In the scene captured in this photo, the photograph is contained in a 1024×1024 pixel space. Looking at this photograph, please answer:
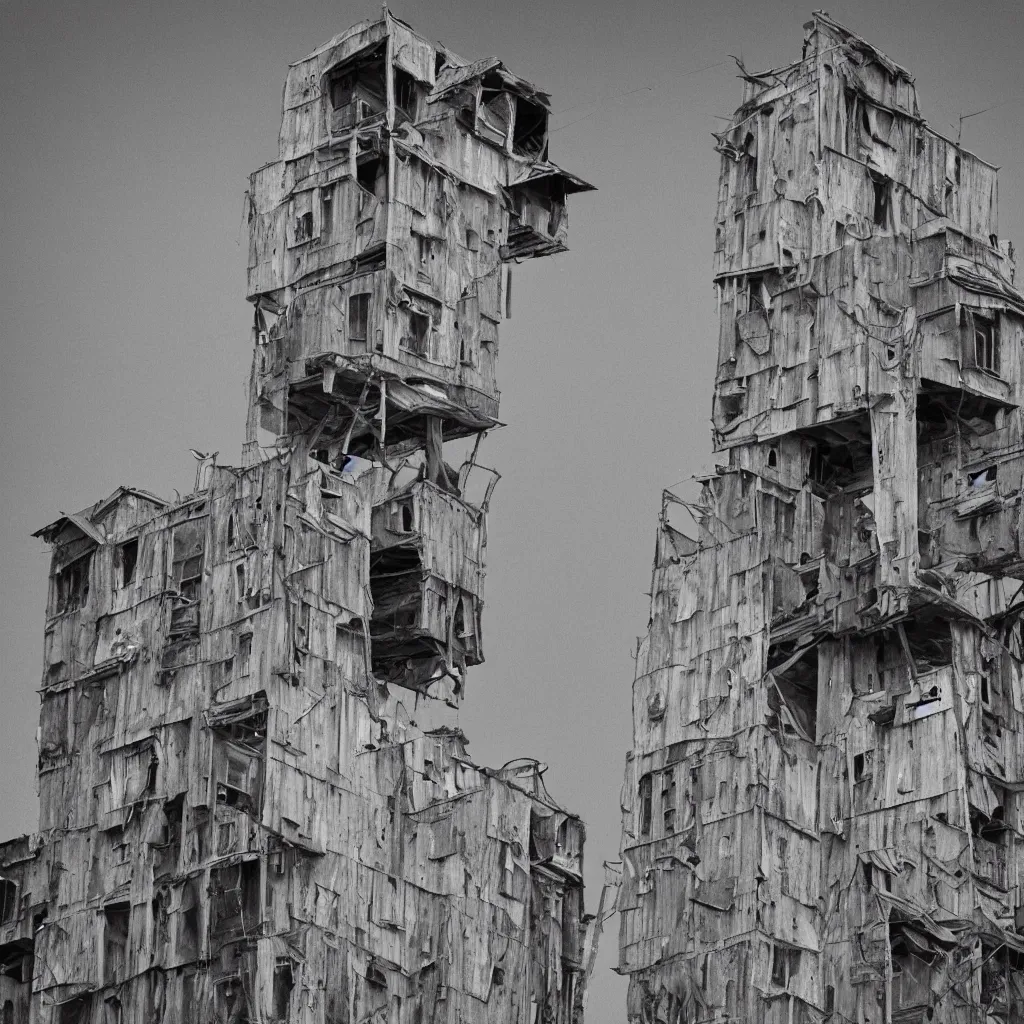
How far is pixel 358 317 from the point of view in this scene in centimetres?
11406

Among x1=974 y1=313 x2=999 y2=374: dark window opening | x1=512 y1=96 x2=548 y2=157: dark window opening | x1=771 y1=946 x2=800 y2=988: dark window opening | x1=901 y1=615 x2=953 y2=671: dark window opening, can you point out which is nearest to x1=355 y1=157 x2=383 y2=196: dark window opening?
x1=512 y1=96 x2=548 y2=157: dark window opening

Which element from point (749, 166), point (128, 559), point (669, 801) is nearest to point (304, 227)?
point (128, 559)

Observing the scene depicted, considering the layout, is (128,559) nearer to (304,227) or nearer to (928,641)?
(304,227)

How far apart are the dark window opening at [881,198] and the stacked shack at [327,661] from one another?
968cm

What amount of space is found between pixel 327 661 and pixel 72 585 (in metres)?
11.9

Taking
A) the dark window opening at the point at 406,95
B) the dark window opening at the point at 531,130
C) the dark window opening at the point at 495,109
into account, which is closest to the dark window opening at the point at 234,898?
the dark window opening at the point at 406,95

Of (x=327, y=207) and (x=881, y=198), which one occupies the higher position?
(x=881, y=198)

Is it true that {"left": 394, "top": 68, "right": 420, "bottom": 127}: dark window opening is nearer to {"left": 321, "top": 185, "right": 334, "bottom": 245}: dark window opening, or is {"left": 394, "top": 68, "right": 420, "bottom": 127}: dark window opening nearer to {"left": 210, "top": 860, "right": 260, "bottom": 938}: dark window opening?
{"left": 321, "top": 185, "right": 334, "bottom": 245}: dark window opening

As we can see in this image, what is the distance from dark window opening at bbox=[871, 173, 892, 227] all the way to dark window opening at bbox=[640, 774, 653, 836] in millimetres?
20553

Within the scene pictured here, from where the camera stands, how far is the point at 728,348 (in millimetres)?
117125

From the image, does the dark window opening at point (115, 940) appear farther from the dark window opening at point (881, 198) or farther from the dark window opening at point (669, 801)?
the dark window opening at point (881, 198)

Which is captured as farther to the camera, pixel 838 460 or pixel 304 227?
pixel 304 227

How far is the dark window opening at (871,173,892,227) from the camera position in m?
119

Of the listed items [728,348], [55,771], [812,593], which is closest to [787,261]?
[728,348]
